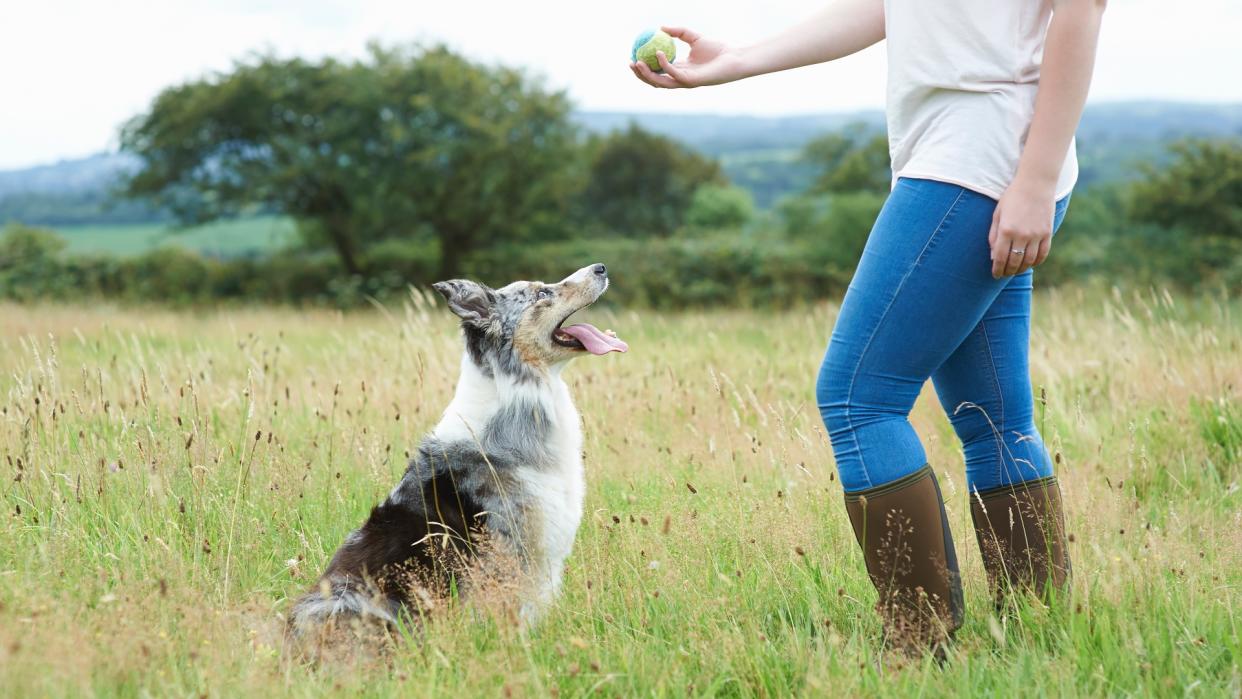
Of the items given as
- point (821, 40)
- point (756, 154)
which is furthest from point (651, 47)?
point (756, 154)

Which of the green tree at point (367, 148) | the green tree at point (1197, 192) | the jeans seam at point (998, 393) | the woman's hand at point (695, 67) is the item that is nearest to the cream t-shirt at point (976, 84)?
the jeans seam at point (998, 393)

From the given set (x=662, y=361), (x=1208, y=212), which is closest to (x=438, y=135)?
(x=662, y=361)

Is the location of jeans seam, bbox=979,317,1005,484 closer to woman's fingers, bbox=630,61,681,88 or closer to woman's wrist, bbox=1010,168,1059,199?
woman's wrist, bbox=1010,168,1059,199

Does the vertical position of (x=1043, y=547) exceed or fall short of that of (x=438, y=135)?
it falls short

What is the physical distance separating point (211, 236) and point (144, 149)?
2622 mm

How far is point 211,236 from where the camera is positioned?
25.2m

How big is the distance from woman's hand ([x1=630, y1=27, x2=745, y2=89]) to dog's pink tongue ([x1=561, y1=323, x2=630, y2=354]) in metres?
1.00

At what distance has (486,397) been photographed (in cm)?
376

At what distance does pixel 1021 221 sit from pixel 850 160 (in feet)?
130

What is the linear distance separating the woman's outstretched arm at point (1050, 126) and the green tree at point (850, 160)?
96.9 ft

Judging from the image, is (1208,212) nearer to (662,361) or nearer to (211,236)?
(662,361)

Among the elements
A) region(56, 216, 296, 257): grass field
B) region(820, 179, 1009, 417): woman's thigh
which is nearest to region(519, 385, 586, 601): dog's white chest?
region(820, 179, 1009, 417): woman's thigh

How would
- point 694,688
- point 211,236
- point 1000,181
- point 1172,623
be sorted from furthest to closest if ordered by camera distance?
point 211,236
point 1172,623
point 694,688
point 1000,181

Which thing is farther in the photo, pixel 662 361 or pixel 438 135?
pixel 438 135
